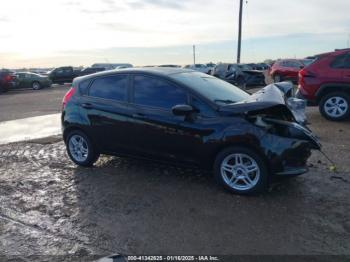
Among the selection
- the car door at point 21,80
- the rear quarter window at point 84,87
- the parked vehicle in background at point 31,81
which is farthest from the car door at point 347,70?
the parked vehicle in background at point 31,81

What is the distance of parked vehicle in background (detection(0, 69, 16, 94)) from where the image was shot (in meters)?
27.7

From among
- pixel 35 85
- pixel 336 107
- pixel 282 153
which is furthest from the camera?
pixel 35 85

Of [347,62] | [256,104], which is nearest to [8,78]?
[347,62]

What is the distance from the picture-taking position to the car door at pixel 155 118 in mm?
5237

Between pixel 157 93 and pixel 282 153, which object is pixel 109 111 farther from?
pixel 282 153

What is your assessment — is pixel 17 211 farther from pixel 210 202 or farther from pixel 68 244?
pixel 210 202

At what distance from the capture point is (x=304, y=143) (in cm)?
475

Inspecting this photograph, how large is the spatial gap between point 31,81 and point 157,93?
2784 centimetres

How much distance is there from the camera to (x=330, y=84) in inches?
377

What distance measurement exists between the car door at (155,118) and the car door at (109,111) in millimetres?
166

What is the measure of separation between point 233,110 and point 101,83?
7.67ft

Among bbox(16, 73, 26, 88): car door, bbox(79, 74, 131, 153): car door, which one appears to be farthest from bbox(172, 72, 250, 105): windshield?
bbox(16, 73, 26, 88): car door

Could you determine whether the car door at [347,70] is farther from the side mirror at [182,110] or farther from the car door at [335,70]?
the side mirror at [182,110]

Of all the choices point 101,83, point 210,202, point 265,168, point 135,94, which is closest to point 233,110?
point 265,168
